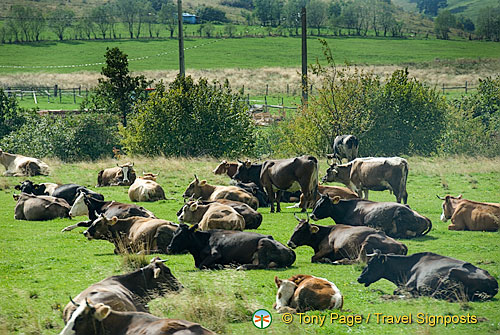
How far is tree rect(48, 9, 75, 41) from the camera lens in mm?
146975

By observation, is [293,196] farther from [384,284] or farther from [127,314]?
[127,314]

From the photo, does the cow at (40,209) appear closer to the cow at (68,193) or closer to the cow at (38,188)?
the cow at (68,193)

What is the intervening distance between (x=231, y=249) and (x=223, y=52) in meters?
121

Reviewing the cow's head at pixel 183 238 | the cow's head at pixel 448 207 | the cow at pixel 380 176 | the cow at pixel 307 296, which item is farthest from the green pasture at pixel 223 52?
the cow at pixel 307 296

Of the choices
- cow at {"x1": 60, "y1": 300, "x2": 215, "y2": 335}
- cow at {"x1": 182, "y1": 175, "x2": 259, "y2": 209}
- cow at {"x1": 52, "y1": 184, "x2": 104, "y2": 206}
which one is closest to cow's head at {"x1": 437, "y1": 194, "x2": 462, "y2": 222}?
cow at {"x1": 182, "y1": 175, "x2": 259, "y2": 209}

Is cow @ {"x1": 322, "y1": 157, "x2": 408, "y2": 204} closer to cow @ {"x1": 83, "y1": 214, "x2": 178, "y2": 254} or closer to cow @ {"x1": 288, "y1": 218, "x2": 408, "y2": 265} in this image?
cow @ {"x1": 288, "y1": 218, "x2": 408, "y2": 265}

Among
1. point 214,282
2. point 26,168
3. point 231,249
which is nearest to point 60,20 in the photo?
point 26,168

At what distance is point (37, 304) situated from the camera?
11273 mm

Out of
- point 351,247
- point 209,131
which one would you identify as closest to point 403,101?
point 209,131

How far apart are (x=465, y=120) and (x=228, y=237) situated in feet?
129

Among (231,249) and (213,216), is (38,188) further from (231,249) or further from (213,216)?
(231,249)

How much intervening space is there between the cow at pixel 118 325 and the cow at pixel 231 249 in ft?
16.1

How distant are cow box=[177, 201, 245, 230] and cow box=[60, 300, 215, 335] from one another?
7.98m

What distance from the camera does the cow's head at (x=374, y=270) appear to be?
1207cm
